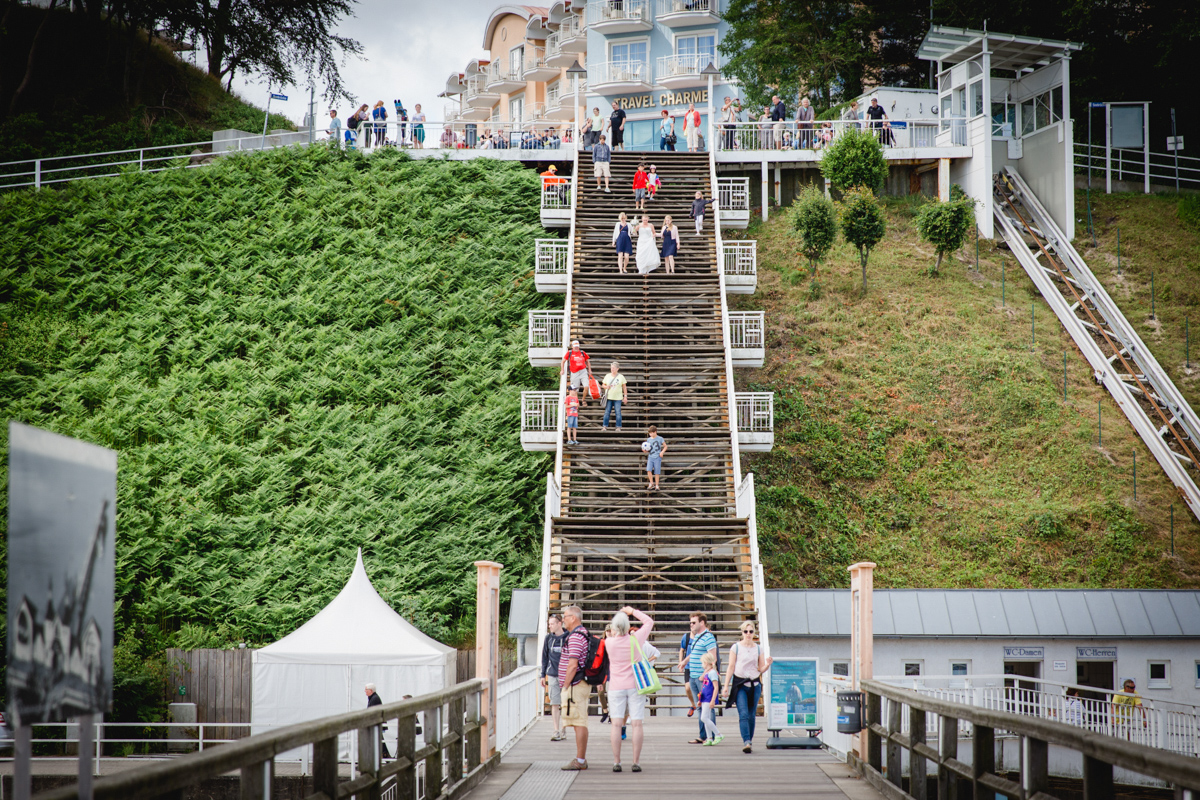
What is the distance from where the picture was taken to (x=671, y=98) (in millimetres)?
51656

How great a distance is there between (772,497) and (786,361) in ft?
15.7

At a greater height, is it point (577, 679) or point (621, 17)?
point (621, 17)

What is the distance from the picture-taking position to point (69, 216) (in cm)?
2983

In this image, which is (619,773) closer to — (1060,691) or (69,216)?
(1060,691)

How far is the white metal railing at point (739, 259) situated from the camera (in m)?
26.8

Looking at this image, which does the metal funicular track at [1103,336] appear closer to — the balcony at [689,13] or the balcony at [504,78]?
the balcony at [689,13]

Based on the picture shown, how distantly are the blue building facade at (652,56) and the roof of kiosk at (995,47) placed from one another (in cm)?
1905

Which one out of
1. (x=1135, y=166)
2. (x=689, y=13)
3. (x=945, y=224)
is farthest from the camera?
(x=689, y=13)

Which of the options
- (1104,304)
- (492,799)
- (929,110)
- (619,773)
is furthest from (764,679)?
(929,110)

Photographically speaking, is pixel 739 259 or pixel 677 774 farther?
pixel 739 259

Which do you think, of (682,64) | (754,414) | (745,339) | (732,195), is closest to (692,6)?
(682,64)

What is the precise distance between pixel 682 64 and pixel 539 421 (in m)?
32.7

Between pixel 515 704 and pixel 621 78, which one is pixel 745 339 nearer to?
pixel 515 704

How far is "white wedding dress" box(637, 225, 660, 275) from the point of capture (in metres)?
26.1
